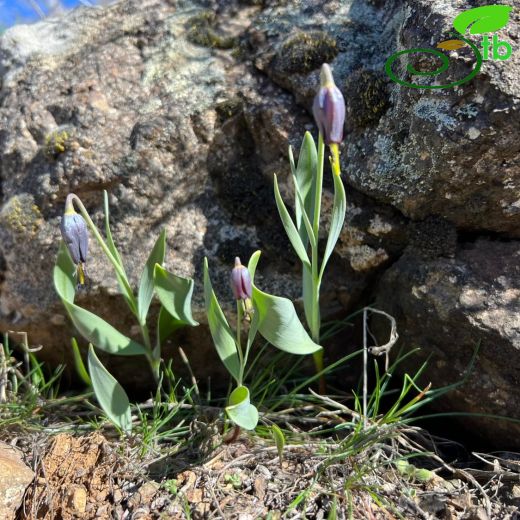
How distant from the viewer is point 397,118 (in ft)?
5.69

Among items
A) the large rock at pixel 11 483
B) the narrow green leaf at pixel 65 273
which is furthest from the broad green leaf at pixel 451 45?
the large rock at pixel 11 483

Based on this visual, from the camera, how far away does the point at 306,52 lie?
75.9 inches

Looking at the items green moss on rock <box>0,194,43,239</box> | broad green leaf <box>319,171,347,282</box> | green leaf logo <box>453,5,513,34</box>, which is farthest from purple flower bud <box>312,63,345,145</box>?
green moss on rock <box>0,194,43,239</box>

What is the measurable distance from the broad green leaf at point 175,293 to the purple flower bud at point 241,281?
220 mm

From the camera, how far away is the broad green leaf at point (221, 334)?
1.62 m

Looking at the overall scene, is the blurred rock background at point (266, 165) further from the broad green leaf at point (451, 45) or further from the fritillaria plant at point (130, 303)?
the fritillaria plant at point (130, 303)

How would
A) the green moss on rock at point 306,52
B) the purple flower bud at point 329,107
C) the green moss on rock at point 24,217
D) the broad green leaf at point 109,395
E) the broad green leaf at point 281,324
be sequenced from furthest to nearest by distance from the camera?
the green moss on rock at point 24,217 → the green moss on rock at point 306,52 → the broad green leaf at point 109,395 → the broad green leaf at point 281,324 → the purple flower bud at point 329,107

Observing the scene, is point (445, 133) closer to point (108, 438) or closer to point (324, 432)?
point (324, 432)

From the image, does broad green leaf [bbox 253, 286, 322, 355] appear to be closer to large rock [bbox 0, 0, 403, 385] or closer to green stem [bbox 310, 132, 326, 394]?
green stem [bbox 310, 132, 326, 394]

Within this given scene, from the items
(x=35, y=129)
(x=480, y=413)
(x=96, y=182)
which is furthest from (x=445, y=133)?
(x=35, y=129)

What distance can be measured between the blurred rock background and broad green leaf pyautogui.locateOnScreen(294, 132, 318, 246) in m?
0.16

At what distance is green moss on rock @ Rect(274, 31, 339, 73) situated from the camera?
1.92 meters

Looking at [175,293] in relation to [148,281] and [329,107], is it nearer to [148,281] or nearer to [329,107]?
[148,281]

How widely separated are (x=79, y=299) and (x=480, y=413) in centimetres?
133
